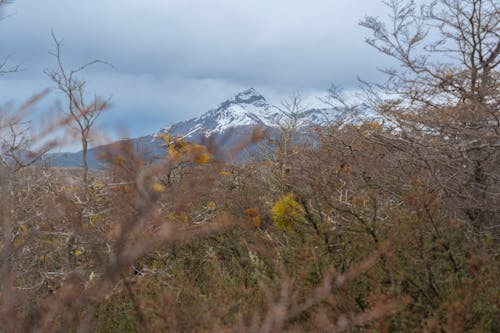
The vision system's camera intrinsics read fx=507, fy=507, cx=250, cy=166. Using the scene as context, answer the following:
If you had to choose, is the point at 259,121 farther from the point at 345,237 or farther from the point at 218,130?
the point at 218,130

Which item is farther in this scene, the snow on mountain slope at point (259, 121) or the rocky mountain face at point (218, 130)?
the snow on mountain slope at point (259, 121)

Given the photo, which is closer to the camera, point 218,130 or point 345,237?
point 218,130

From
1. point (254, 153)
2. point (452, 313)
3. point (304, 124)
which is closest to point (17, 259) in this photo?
point (452, 313)

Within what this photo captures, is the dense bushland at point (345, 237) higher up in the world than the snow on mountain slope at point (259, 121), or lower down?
lower down

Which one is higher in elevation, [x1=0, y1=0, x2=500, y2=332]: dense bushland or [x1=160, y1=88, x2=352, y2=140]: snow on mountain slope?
[x1=160, y1=88, x2=352, y2=140]: snow on mountain slope

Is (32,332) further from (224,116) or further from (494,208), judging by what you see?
(224,116)

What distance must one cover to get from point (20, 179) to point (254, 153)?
5.41 meters

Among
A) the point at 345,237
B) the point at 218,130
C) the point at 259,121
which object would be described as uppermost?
the point at 259,121

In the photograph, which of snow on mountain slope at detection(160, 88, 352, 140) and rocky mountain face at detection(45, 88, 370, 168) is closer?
rocky mountain face at detection(45, 88, 370, 168)

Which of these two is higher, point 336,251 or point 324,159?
point 324,159

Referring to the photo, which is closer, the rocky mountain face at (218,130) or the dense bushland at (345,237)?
the rocky mountain face at (218,130)

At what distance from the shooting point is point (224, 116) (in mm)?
146375

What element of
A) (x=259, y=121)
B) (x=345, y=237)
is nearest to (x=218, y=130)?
(x=345, y=237)

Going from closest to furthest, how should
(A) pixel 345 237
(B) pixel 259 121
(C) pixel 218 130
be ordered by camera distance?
(C) pixel 218 130, (A) pixel 345 237, (B) pixel 259 121
